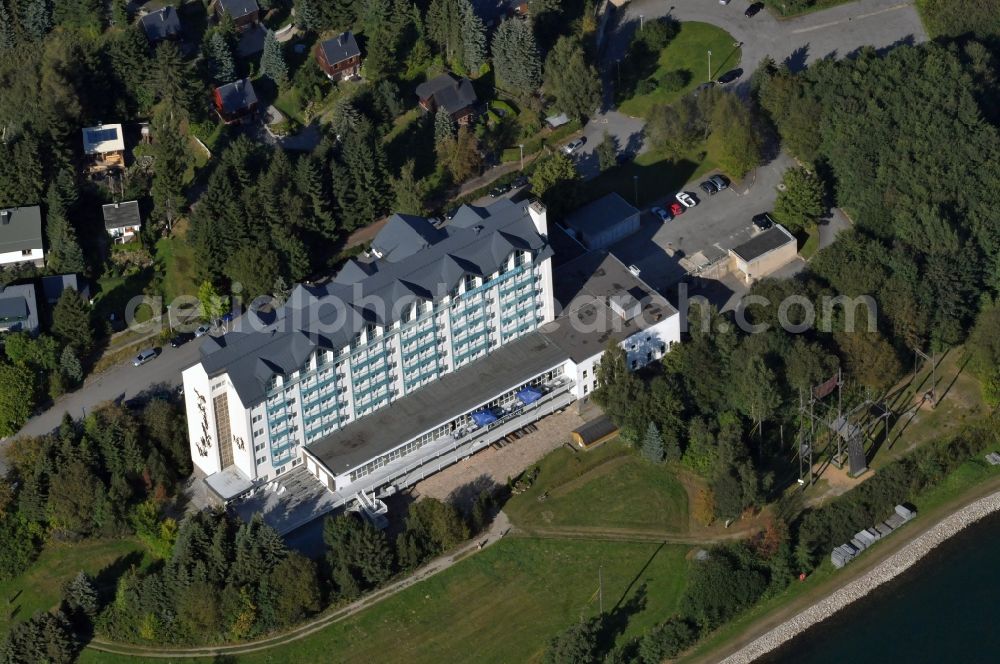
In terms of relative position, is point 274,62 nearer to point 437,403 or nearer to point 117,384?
point 117,384

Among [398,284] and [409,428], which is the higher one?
[398,284]

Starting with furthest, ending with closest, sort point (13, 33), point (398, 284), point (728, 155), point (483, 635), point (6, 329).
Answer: point (13, 33) < point (728, 155) < point (6, 329) < point (398, 284) < point (483, 635)

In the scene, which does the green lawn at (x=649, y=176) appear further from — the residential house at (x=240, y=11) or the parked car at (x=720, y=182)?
the residential house at (x=240, y=11)

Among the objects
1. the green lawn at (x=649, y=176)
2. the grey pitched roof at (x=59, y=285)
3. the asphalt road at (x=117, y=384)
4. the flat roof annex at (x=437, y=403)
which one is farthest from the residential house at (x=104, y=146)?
the green lawn at (x=649, y=176)

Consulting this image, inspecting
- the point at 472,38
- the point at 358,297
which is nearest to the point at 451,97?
the point at 472,38

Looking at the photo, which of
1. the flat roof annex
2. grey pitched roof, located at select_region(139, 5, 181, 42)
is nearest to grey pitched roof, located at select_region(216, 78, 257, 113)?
grey pitched roof, located at select_region(139, 5, 181, 42)

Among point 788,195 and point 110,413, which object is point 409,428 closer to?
point 110,413

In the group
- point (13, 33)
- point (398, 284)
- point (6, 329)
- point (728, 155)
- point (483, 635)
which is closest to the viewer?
point (483, 635)

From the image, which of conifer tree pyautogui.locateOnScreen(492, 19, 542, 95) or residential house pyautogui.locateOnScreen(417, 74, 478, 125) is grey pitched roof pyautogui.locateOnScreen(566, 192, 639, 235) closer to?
conifer tree pyautogui.locateOnScreen(492, 19, 542, 95)

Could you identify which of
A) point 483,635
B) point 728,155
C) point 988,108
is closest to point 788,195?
point 728,155
